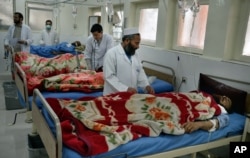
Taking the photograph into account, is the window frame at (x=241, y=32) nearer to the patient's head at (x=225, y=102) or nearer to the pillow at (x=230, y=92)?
the pillow at (x=230, y=92)

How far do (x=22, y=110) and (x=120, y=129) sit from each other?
2490 mm

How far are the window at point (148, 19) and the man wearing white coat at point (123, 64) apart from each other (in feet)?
5.05

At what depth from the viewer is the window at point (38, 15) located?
6.12m

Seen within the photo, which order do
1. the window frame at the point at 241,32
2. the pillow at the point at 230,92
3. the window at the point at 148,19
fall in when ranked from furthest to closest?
the window at the point at 148,19 → the window frame at the point at 241,32 → the pillow at the point at 230,92

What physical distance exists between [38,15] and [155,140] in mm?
5609

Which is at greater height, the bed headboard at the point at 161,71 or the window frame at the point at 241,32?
the window frame at the point at 241,32

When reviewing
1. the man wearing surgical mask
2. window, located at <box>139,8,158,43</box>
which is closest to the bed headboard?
window, located at <box>139,8,158,43</box>

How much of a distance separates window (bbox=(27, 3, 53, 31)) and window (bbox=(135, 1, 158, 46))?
117 inches

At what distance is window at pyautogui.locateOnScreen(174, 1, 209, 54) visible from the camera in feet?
10.2

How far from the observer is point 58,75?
3.45 m

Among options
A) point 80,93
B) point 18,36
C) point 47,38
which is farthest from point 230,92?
point 47,38

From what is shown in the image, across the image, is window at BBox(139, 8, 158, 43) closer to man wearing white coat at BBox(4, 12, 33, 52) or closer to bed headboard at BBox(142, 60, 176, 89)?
bed headboard at BBox(142, 60, 176, 89)

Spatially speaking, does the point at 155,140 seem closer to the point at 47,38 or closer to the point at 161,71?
the point at 161,71

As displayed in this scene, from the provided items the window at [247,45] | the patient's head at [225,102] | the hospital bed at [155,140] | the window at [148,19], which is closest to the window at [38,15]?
the window at [148,19]
